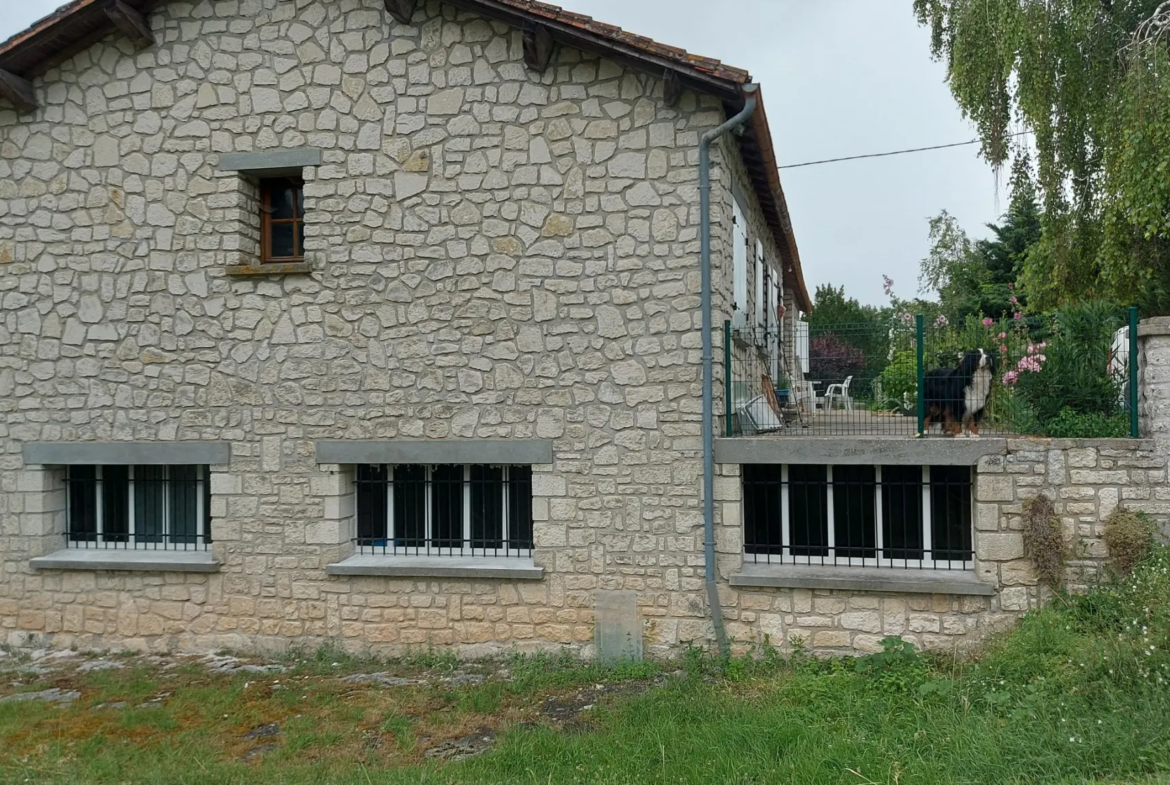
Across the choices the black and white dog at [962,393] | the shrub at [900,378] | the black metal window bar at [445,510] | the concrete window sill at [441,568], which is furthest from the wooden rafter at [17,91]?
the black and white dog at [962,393]

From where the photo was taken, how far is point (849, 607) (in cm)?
662

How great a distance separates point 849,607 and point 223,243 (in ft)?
21.1

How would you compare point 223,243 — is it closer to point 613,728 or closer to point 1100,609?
point 613,728

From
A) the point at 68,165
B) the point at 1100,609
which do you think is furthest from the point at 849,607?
the point at 68,165

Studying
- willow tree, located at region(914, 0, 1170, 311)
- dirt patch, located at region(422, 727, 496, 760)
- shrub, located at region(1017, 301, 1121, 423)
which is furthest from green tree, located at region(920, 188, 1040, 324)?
dirt patch, located at region(422, 727, 496, 760)

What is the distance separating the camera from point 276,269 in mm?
7488

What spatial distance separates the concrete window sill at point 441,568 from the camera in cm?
708

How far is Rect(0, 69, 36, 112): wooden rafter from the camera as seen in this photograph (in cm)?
772

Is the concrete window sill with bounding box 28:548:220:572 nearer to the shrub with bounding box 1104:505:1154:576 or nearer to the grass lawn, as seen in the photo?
the grass lawn

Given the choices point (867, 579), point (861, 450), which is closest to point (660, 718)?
point (867, 579)

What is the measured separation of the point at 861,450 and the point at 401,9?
Result: 5529 mm

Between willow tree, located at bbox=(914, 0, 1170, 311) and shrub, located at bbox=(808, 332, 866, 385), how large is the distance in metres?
5.08

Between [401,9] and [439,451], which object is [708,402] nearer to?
[439,451]

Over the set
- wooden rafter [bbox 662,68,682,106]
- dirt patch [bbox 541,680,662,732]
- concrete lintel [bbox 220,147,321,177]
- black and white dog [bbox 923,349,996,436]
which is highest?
wooden rafter [bbox 662,68,682,106]
